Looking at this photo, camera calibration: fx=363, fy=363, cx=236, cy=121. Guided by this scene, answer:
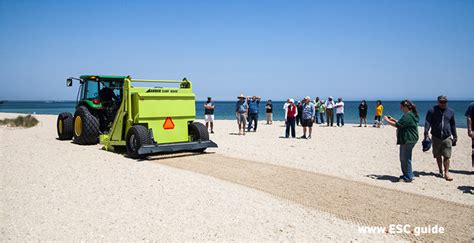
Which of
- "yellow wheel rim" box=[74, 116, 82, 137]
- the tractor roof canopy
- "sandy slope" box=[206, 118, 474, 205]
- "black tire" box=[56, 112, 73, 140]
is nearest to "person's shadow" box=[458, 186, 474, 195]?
"sandy slope" box=[206, 118, 474, 205]

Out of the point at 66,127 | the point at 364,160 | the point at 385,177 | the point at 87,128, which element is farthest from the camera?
the point at 66,127

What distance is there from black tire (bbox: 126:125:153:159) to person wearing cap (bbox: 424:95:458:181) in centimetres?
628

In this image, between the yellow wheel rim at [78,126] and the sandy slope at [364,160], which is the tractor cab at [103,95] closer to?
the yellow wheel rim at [78,126]

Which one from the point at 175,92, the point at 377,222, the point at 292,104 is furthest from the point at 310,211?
the point at 292,104

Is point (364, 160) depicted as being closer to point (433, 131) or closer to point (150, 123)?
point (433, 131)

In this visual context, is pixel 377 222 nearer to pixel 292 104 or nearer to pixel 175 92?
pixel 175 92

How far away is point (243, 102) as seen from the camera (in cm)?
1487

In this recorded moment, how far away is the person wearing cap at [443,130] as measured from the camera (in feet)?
23.6

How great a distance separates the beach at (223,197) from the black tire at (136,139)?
0.32m

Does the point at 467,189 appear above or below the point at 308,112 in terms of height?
below

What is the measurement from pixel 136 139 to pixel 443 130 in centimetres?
675

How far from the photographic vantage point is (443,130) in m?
7.21

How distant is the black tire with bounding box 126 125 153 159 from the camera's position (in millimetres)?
8781

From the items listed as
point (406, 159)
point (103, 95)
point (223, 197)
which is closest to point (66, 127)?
point (103, 95)
